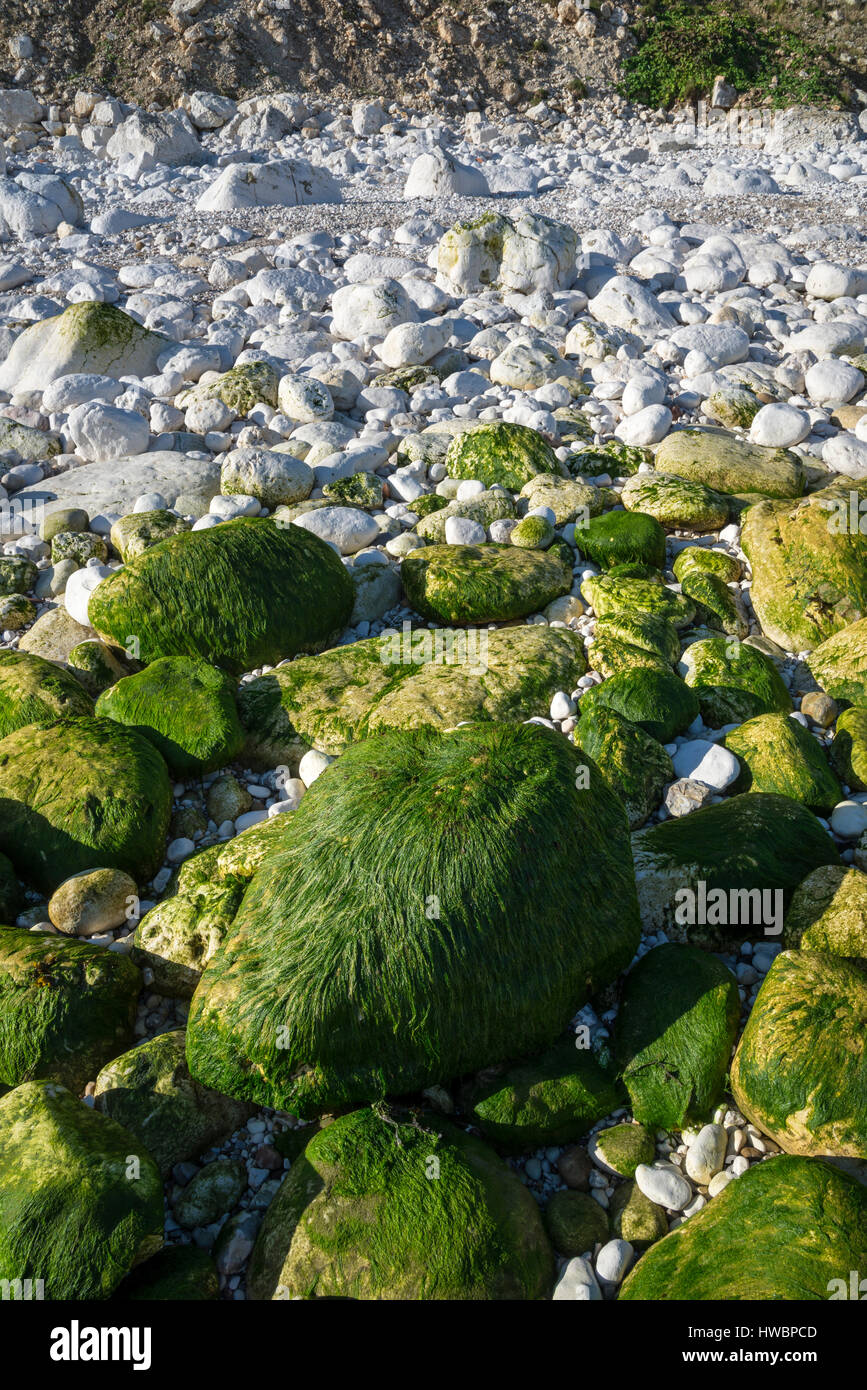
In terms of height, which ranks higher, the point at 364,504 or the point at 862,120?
the point at 862,120

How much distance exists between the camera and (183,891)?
399cm

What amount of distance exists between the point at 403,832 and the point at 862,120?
1620 cm

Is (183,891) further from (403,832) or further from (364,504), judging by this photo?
(364,504)

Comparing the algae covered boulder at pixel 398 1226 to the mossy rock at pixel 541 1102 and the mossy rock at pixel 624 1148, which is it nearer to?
the mossy rock at pixel 541 1102

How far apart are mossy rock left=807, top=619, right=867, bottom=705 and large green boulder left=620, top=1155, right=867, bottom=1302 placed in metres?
2.60

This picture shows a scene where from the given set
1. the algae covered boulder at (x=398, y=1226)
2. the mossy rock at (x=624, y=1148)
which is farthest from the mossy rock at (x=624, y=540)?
the algae covered boulder at (x=398, y=1226)

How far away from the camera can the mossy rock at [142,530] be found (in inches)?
236

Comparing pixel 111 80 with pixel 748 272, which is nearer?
pixel 748 272

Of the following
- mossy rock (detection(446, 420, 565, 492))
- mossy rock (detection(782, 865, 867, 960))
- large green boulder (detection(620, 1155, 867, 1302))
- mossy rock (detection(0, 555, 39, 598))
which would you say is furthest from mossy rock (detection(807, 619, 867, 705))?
mossy rock (detection(0, 555, 39, 598))

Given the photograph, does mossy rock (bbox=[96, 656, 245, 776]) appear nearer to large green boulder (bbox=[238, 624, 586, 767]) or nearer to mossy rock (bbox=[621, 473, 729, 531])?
large green boulder (bbox=[238, 624, 586, 767])

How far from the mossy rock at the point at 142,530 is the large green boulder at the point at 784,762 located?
342cm
